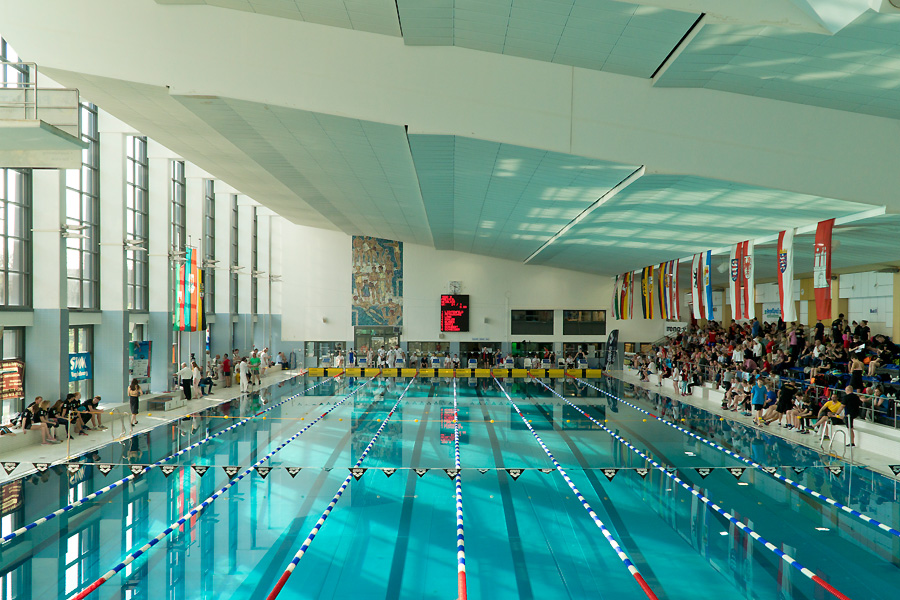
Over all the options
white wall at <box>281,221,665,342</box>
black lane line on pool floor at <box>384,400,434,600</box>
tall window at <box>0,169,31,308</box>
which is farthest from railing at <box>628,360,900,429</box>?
tall window at <box>0,169,31,308</box>

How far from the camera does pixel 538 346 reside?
31797 millimetres

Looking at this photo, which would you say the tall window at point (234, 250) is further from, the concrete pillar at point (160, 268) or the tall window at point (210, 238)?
the concrete pillar at point (160, 268)

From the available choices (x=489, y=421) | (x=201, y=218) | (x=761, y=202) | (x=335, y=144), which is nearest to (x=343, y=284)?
(x=201, y=218)

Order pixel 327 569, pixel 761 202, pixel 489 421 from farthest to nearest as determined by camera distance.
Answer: pixel 489 421 < pixel 761 202 < pixel 327 569

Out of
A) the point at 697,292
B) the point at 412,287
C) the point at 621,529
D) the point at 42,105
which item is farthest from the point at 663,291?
the point at 42,105

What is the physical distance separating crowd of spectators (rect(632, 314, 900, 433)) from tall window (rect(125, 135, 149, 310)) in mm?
17486

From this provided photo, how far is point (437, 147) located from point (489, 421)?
764cm

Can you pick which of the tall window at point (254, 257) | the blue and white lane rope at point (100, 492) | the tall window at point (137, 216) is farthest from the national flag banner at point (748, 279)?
the tall window at point (254, 257)

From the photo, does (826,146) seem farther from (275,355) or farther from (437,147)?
(275,355)

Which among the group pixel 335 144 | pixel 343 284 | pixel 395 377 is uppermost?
pixel 335 144

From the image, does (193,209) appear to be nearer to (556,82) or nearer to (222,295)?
(222,295)

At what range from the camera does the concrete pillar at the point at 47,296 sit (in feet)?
44.2

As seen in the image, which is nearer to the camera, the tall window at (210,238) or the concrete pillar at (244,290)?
the tall window at (210,238)

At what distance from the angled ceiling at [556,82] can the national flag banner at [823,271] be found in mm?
410
